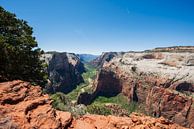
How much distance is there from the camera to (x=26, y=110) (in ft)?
82.6

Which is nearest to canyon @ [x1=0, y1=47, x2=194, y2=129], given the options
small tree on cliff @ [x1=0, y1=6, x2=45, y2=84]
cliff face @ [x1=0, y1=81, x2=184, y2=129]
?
cliff face @ [x1=0, y1=81, x2=184, y2=129]

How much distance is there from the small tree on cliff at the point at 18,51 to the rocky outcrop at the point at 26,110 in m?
13.7

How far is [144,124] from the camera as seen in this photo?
29.4 meters

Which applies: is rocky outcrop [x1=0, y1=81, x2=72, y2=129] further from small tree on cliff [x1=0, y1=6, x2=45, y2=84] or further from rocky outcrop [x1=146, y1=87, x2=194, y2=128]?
rocky outcrop [x1=146, y1=87, x2=194, y2=128]

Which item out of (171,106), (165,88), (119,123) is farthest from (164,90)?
(119,123)

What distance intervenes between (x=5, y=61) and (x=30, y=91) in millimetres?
16391

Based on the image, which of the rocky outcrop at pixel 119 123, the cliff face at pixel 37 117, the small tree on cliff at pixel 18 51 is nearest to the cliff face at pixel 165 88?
the small tree on cliff at pixel 18 51

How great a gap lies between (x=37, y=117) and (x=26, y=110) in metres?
1.44

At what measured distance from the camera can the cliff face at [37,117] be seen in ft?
76.1

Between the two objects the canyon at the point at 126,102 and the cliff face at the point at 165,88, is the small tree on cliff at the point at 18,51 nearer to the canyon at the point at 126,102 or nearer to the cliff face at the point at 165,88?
the canyon at the point at 126,102

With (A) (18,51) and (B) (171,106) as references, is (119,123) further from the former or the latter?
(B) (171,106)

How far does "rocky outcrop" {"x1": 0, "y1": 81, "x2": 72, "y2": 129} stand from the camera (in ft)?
74.8

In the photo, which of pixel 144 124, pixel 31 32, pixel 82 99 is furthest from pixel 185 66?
pixel 144 124

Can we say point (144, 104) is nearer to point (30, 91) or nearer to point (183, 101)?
point (183, 101)
